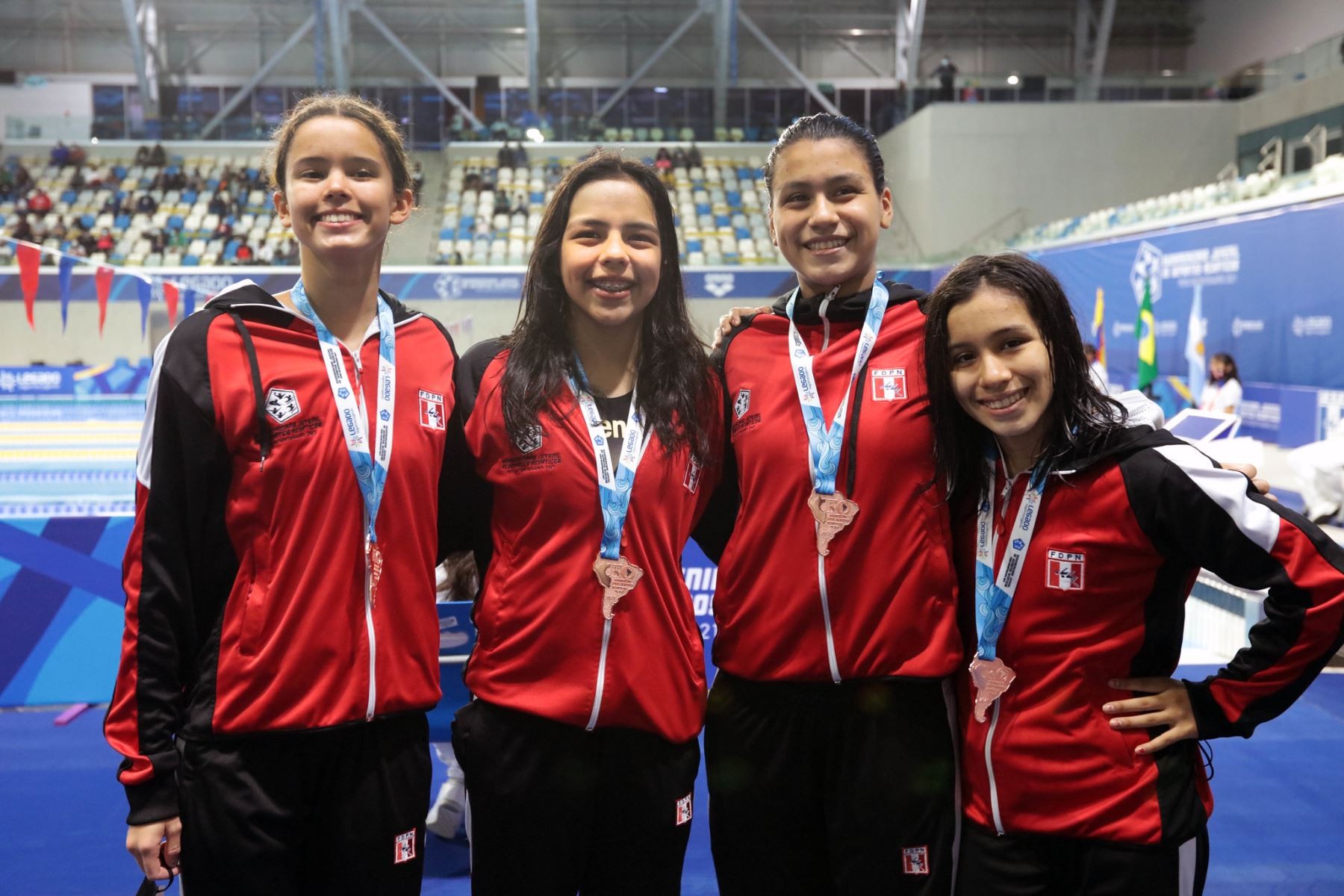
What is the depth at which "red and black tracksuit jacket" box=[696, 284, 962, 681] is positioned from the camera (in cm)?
174

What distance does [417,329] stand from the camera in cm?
188

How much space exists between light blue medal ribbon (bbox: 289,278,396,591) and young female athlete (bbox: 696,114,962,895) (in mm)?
619

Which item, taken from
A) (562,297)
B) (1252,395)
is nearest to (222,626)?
(562,297)

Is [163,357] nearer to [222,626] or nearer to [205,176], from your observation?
[222,626]

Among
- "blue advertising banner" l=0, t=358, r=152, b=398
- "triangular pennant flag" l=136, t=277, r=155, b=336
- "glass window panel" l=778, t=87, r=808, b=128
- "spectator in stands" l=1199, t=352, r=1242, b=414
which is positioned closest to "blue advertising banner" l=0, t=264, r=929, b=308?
"blue advertising banner" l=0, t=358, r=152, b=398

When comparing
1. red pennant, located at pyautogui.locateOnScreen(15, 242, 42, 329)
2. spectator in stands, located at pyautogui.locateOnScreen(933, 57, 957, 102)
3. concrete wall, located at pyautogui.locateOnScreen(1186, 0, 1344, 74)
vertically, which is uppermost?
concrete wall, located at pyautogui.locateOnScreen(1186, 0, 1344, 74)

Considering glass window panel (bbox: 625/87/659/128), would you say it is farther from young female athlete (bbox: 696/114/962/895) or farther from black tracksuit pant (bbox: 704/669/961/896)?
black tracksuit pant (bbox: 704/669/961/896)

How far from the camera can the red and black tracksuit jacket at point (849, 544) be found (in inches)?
68.5

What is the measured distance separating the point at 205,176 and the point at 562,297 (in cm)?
2069

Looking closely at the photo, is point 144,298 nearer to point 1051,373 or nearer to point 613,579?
point 613,579

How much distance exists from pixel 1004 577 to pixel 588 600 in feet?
2.27

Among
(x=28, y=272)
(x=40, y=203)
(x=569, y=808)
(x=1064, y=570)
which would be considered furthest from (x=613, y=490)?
(x=40, y=203)

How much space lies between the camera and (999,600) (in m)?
1.71

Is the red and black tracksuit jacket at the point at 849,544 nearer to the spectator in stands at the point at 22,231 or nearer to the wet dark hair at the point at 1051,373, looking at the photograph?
the wet dark hair at the point at 1051,373
